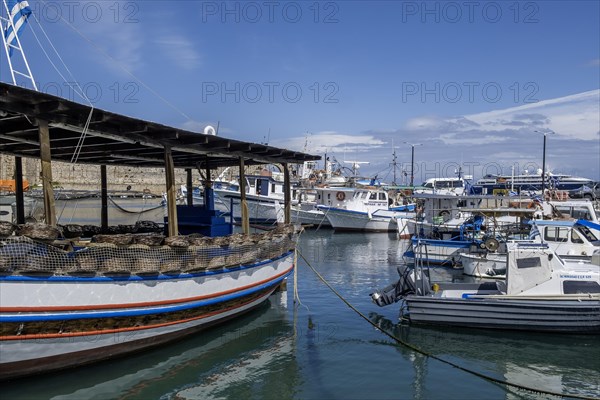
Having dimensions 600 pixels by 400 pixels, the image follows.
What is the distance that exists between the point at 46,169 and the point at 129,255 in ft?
6.90

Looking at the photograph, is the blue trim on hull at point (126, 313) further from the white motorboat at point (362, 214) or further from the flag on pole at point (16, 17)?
the white motorboat at point (362, 214)

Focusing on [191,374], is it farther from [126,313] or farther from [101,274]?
[101,274]

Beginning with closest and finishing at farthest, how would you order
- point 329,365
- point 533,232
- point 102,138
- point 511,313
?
point 329,365 < point 102,138 < point 511,313 < point 533,232

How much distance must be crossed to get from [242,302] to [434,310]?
200 inches

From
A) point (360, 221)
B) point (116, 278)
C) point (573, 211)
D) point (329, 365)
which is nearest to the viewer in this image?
point (116, 278)

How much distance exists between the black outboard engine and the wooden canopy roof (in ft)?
16.8

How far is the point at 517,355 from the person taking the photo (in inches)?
452

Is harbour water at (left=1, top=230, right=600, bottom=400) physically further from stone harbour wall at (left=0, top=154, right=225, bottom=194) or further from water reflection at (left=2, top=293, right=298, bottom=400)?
stone harbour wall at (left=0, top=154, right=225, bottom=194)

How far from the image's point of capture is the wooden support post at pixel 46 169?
875 cm

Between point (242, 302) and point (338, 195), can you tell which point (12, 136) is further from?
point (338, 195)

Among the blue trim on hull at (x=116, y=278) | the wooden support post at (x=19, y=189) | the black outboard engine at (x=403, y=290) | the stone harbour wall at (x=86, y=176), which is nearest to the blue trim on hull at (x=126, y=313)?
the blue trim on hull at (x=116, y=278)

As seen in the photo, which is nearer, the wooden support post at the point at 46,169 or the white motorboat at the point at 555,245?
the wooden support post at the point at 46,169

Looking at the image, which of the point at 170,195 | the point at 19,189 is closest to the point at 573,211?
the point at 170,195

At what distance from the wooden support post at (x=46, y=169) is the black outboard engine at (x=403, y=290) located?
867 cm
